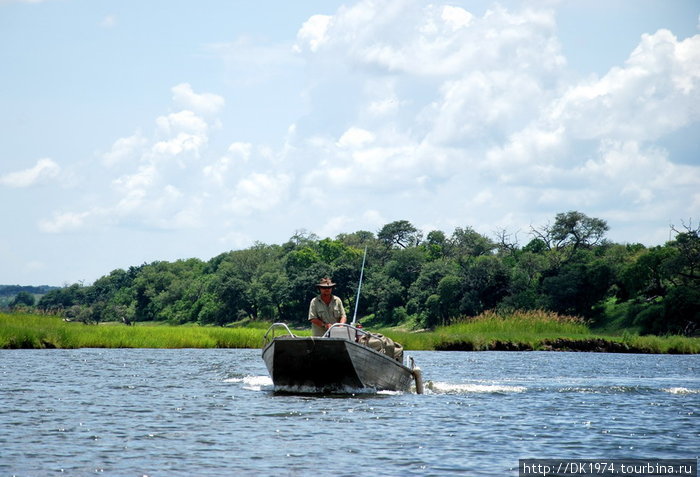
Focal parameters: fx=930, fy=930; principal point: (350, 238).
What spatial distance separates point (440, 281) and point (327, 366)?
74202 millimetres

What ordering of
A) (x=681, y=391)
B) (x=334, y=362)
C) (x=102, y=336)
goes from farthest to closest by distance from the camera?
(x=102, y=336)
(x=681, y=391)
(x=334, y=362)

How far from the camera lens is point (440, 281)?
9362 centimetres

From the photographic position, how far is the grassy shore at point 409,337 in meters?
39.5

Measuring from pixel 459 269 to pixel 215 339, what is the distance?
56411 millimetres

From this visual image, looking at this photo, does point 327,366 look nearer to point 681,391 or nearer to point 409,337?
point 681,391

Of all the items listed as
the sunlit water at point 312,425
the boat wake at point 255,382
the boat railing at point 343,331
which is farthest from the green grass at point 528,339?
the boat railing at point 343,331

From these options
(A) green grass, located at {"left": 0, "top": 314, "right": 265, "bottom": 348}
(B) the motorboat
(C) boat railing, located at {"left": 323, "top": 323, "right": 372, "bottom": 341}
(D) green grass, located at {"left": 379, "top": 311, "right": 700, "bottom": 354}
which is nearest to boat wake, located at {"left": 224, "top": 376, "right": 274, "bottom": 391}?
(B) the motorboat

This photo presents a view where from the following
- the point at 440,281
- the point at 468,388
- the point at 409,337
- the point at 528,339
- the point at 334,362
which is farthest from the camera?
the point at 440,281

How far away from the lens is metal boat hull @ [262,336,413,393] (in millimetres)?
19531

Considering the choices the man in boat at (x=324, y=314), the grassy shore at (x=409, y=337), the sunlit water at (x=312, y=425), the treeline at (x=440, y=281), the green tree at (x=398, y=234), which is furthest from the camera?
the green tree at (x=398, y=234)

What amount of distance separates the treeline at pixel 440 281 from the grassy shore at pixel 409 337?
6145 mm

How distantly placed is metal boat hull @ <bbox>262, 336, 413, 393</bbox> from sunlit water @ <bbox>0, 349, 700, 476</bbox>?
1.51 feet

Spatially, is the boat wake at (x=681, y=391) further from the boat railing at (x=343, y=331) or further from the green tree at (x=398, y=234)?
the green tree at (x=398, y=234)

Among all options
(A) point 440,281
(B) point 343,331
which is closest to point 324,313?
(B) point 343,331
